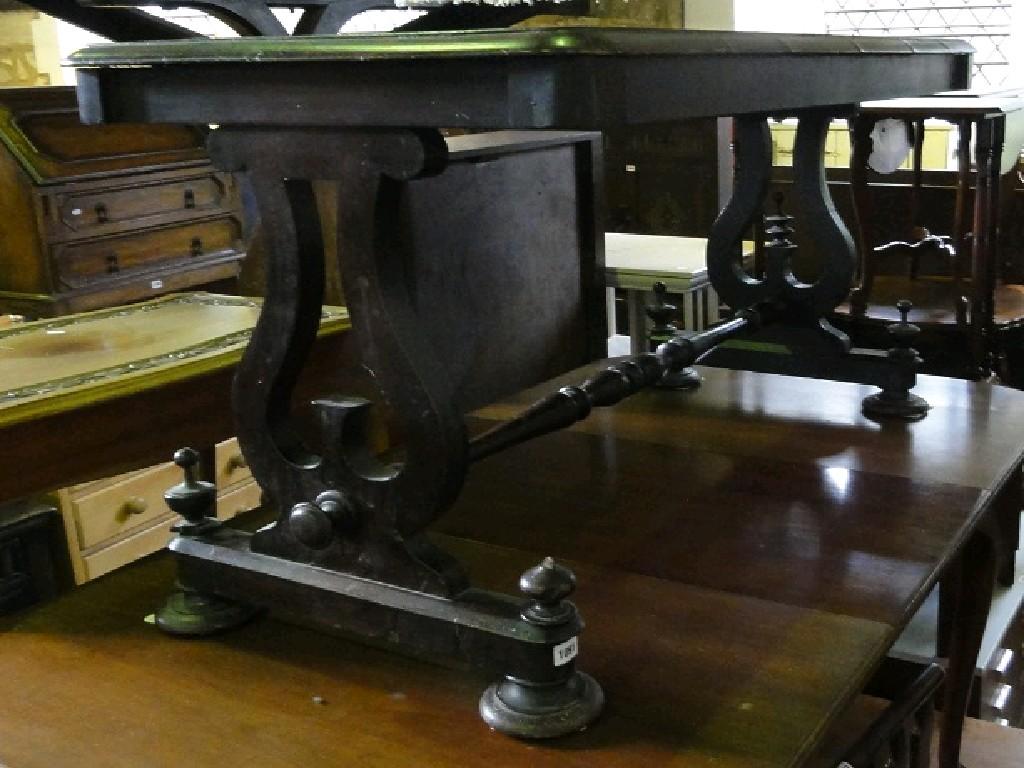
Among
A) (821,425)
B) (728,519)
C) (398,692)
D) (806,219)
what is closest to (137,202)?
(806,219)

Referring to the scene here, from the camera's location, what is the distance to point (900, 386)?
1576mm

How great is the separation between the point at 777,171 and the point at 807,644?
3.77 m

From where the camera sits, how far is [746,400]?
1.67 m

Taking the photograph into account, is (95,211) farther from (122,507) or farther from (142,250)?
(122,507)

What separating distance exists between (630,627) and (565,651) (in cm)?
16

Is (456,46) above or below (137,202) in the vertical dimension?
above

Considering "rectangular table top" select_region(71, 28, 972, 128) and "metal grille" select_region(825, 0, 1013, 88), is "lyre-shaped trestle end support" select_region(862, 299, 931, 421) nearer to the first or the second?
"rectangular table top" select_region(71, 28, 972, 128)

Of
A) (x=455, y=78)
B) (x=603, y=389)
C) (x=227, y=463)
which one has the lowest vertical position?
(x=227, y=463)

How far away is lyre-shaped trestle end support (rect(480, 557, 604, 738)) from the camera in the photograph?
2.81 ft

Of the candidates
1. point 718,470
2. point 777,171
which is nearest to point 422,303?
point 718,470

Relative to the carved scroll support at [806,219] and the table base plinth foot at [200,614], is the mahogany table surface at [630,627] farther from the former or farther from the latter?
the carved scroll support at [806,219]

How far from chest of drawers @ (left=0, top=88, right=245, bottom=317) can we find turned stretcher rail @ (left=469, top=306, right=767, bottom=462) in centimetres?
164

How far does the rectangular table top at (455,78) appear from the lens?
0.77 meters

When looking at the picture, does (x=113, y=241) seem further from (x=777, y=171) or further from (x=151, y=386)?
(x=777, y=171)
